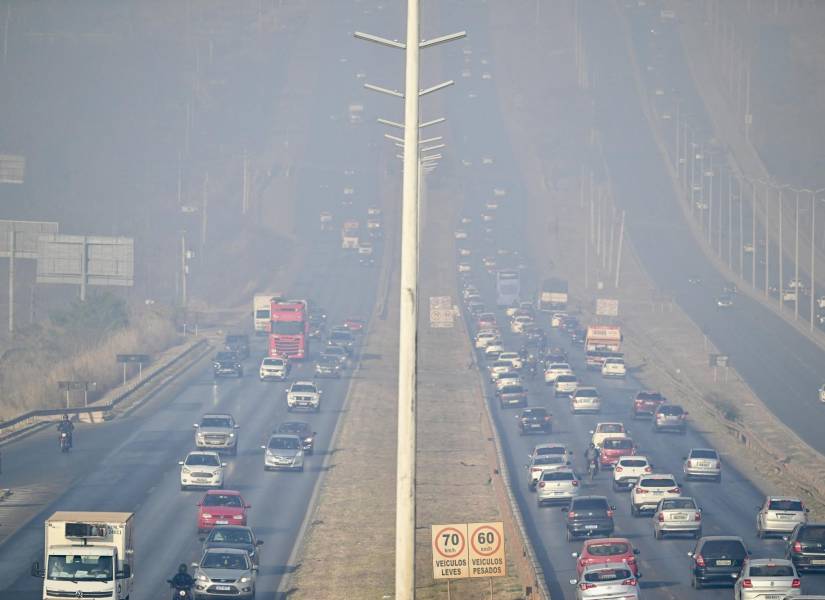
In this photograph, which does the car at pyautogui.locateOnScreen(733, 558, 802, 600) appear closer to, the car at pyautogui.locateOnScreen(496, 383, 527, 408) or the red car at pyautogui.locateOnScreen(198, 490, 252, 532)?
the red car at pyautogui.locateOnScreen(198, 490, 252, 532)

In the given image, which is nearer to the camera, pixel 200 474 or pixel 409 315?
pixel 409 315

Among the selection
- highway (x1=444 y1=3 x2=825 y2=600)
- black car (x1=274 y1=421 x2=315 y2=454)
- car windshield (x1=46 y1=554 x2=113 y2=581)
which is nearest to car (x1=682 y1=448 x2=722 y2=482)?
highway (x1=444 y1=3 x2=825 y2=600)

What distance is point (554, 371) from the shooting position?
105 metres

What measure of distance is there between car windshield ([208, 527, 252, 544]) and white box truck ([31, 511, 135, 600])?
839 cm

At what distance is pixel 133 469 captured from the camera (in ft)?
234

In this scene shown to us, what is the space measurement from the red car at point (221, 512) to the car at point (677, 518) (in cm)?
1450

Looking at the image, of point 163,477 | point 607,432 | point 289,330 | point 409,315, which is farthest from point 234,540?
point 289,330

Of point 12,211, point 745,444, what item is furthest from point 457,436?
point 12,211

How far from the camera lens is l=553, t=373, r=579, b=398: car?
99.5 meters

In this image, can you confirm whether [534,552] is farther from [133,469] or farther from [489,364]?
[489,364]

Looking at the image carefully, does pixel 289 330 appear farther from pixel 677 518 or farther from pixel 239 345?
pixel 677 518

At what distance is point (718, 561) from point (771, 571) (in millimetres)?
4610

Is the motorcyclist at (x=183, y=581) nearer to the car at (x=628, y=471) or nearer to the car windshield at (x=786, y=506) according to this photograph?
the car windshield at (x=786, y=506)

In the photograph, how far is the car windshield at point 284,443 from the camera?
71.8 meters
